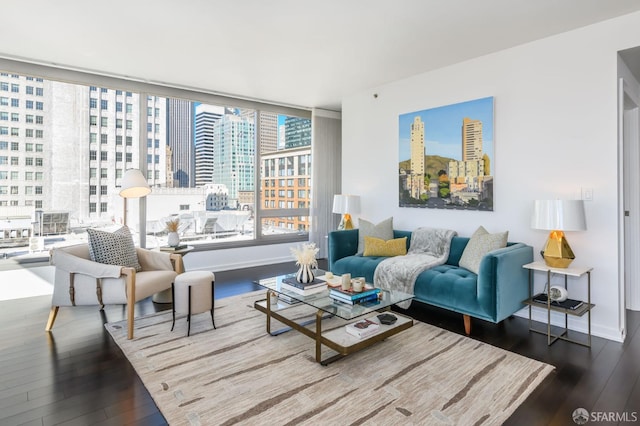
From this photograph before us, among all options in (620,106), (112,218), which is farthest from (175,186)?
(620,106)

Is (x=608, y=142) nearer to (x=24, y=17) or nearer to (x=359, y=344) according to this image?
(x=359, y=344)

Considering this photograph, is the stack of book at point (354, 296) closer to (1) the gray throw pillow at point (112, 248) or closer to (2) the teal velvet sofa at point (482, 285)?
(2) the teal velvet sofa at point (482, 285)

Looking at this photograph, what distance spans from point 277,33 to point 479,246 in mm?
2876

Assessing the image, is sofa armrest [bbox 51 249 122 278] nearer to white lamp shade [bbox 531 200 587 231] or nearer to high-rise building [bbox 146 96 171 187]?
high-rise building [bbox 146 96 171 187]

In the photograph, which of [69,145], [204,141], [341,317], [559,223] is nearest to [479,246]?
[559,223]

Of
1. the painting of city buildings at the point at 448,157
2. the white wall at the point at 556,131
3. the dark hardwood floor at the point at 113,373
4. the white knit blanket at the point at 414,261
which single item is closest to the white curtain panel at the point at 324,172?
the painting of city buildings at the point at 448,157

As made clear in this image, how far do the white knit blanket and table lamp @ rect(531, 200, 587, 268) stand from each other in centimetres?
103

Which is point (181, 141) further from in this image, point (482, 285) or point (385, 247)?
point (482, 285)

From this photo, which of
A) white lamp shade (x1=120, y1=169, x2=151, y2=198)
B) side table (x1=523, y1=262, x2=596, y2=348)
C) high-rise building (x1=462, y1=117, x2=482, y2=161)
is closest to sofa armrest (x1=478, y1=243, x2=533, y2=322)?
side table (x1=523, y1=262, x2=596, y2=348)

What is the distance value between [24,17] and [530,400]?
490 centimetres

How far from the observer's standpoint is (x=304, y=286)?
293 centimetres

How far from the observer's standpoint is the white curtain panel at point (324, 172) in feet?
21.2

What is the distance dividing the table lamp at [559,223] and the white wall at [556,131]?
1.12ft

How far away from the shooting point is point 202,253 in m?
5.44
